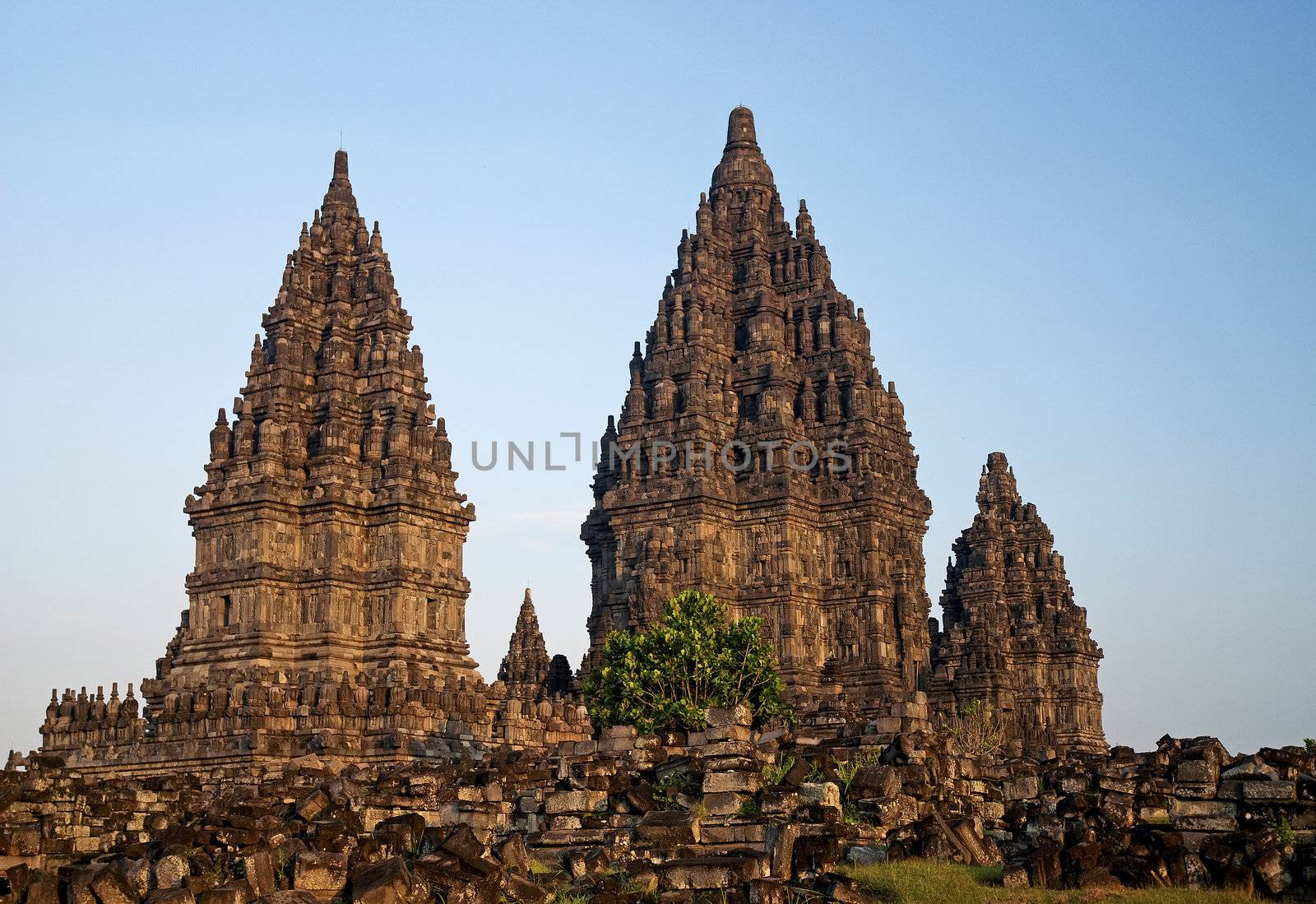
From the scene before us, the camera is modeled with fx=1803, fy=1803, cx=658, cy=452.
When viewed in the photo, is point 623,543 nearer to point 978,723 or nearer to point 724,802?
point 978,723

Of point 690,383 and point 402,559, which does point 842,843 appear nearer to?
point 402,559

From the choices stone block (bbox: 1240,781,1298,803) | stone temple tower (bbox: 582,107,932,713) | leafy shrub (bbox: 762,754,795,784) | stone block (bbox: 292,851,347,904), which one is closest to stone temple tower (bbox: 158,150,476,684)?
stone temple tower (bbox: 582,107,932,713)

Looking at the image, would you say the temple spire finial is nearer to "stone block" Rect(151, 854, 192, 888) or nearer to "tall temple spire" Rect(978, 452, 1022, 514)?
"tall temple spire" Rect(978, 452, 1022, 514)

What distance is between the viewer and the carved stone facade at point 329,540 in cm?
5494

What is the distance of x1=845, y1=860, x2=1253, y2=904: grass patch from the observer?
2155 cm

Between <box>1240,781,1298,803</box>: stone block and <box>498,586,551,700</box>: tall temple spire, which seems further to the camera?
<box>498,586,551,700</box>: tall temple spire

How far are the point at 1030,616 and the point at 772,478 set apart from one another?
69.7 feet

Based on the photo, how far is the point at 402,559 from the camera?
60.7 m

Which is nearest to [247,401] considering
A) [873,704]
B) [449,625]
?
[449,625]

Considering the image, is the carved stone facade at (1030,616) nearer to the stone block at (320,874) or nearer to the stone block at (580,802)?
the stone block at (580,802)

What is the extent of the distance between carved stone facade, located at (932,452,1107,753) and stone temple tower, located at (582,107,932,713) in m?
11.3

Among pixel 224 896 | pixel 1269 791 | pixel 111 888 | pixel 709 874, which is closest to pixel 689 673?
pixel 1269 791

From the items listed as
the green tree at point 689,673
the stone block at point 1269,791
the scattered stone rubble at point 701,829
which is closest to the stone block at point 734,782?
the scattered stone rubble at point 701,829

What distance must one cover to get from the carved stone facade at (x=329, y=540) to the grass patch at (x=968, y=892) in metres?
30.4
